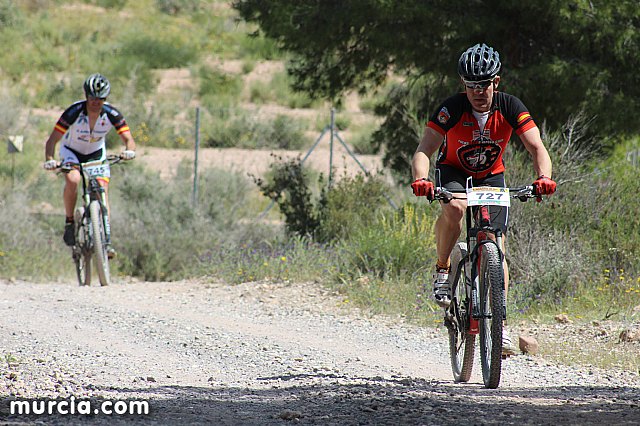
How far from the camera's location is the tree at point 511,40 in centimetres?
1084

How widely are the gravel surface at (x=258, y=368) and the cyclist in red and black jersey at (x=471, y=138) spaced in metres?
1.00

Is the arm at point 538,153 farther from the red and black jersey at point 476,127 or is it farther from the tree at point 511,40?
the tree at point 511,40

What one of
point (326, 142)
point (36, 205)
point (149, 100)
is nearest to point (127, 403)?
point (36, 205)

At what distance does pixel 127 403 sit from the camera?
5.13 meters

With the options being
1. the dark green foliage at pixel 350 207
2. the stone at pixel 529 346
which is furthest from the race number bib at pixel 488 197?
the dark green foliage at pixel 350 207

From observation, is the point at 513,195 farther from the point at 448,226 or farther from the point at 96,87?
the point at 96,87

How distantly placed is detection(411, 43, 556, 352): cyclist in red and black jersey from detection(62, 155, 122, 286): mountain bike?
17.4ft

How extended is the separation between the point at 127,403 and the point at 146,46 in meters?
27.9

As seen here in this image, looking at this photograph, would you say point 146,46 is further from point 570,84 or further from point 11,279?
point 570,84

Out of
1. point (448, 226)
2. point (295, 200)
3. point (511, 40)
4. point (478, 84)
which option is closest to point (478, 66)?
point (478, 84)

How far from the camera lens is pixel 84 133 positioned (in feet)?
35.3

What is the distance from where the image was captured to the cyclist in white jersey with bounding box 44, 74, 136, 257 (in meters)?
10.6

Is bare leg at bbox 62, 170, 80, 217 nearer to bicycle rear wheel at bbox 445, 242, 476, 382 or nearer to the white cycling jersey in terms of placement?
the white cycling jersey

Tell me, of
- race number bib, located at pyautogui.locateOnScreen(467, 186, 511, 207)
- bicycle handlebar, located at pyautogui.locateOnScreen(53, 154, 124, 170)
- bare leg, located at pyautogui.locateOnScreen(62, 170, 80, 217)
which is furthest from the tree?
race number bib, located at pyautogui.locateOnScreen(467, 186, 511, 207)
